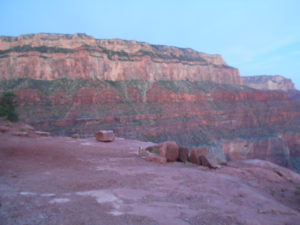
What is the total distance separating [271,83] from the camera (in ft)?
447

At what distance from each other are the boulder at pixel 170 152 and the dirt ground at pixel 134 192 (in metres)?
0.47

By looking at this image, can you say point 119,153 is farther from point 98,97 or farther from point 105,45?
point 105,45

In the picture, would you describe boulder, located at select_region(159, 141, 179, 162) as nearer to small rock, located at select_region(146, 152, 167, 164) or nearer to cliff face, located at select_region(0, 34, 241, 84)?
small rock, located at select_region(146, 152, 167, 164)

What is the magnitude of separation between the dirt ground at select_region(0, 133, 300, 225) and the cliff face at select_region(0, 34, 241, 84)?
156ft

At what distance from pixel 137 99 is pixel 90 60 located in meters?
13.8

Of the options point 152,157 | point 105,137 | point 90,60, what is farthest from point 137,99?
point 152,157

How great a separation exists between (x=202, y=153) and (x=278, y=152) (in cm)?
4629

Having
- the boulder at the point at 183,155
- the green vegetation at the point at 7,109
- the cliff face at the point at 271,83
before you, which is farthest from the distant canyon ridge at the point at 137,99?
the cliff face at the point at 271,83

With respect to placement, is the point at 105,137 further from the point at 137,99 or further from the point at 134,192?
the point at 137,99

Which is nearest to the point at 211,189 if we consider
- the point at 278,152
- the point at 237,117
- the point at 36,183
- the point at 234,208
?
the point at 234,208

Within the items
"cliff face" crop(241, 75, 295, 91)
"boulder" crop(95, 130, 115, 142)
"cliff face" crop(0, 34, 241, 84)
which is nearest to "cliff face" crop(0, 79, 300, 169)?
"cliff face" crop(0, 34, 241, 84)

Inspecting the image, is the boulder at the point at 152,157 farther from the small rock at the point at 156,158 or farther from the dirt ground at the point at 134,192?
the dirt ground at the point at 134,192

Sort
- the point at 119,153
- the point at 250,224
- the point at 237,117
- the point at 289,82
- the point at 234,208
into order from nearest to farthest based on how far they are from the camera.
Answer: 1. the point at 250,224
2. the point at 234,208
3. the point at 119,153
4. the point at 237,117
5. the point at 289,82

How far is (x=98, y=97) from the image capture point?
51.0 m
